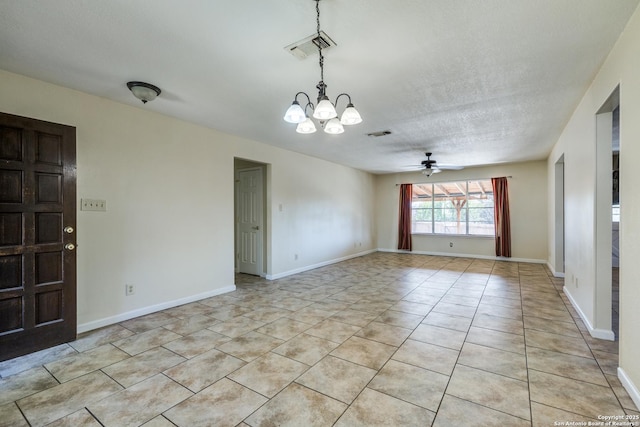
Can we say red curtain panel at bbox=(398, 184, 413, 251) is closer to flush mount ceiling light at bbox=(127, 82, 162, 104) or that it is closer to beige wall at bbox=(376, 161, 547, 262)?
beige wall at bbox=(376, 161, 547, 262)

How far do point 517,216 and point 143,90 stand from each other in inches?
315

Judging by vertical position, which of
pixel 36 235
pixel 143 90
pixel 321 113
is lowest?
pixel 36 235

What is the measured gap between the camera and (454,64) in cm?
245

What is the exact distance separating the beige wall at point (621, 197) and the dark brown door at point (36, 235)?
449 cm

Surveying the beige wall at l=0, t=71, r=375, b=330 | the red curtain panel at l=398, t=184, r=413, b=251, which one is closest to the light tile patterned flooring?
the beige wall at l=0, t=71, r=375, b=330

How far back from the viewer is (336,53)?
2.27 m

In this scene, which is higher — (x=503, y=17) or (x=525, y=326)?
(x=503, y=17)

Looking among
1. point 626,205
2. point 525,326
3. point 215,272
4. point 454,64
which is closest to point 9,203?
point 215,272

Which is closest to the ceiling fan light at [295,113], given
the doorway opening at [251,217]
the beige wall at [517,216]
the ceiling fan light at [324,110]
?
the ceiling fan light at [324,110]

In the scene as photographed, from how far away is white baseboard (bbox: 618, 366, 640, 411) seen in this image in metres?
1.78

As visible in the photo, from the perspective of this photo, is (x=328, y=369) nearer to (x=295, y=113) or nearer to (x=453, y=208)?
(x=295, y=113)

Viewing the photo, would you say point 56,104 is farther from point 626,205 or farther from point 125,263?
point 626,205

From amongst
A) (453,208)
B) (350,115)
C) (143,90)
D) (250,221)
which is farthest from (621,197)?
(453,208)

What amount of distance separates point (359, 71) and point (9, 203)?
10.5 ft
